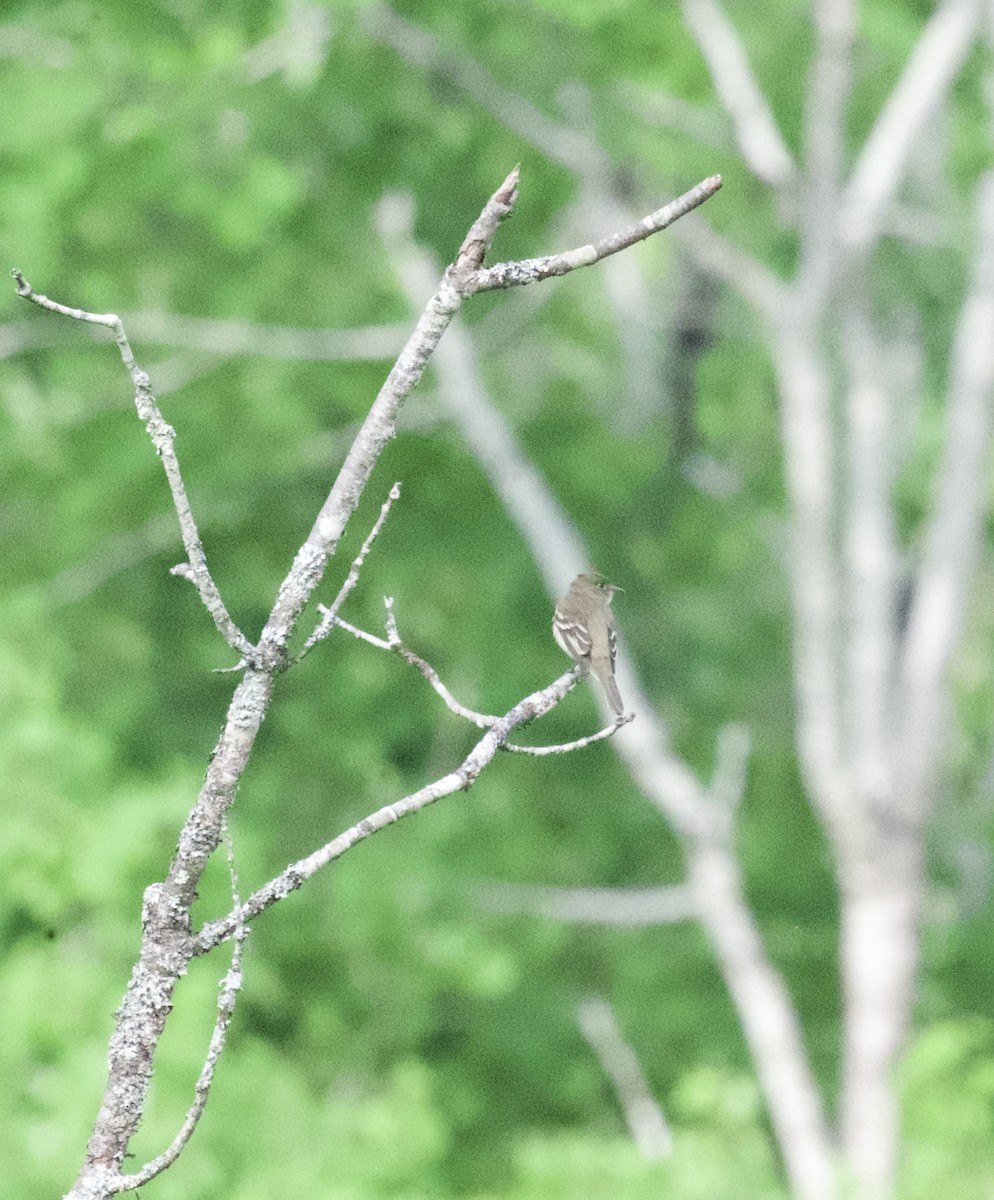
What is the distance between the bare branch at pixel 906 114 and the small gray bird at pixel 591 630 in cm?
862

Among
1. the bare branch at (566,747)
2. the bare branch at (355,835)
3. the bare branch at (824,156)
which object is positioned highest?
the bare branch at (824,156)

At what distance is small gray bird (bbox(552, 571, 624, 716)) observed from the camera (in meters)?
3.33

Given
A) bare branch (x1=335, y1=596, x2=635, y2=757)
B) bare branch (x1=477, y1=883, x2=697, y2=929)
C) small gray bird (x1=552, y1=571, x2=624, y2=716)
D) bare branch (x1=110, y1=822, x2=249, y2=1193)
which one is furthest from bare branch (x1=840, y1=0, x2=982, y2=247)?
bare branch (x1=110, y1=822, x2=249, y2=1193)

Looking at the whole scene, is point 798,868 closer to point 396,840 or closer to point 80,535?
point 396,840

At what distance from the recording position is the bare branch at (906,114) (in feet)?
37.7

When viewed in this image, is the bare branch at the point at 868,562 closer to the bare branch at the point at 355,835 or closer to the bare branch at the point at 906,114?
the bare branch at the point at 906,114

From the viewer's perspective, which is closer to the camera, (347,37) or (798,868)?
(347,37)

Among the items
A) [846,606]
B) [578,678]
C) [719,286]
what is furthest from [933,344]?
[578,678]

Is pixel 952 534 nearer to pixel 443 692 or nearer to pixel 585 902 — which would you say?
pixel 585 902

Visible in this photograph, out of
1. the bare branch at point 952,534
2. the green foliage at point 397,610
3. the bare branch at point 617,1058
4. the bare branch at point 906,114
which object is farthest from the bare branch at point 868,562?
the bare branch at point 617,1058

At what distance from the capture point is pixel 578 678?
2783mm

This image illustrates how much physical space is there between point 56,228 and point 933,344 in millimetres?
7747

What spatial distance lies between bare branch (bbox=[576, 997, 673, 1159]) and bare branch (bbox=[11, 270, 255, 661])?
14.0 m

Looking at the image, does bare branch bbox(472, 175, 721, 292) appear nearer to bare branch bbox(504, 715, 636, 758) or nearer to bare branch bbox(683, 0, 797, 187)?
bare branch bbox(504, 715, 636, 758)
